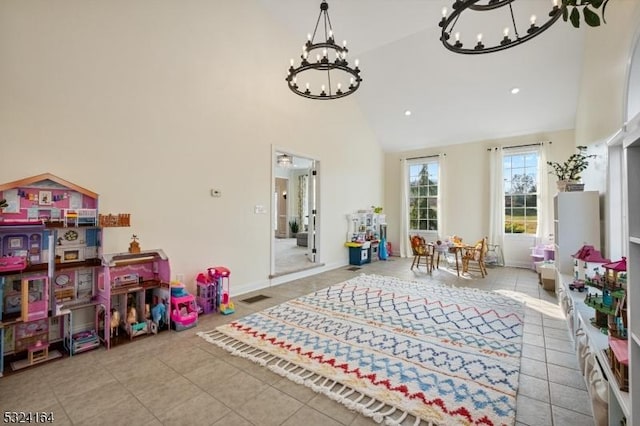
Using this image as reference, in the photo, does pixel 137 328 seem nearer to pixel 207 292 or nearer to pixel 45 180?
pixel 207 292

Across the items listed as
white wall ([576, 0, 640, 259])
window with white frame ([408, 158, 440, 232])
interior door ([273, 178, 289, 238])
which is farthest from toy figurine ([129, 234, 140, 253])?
interior door ([273, 178, 289, 238])

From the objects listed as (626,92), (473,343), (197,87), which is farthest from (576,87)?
(197,87)

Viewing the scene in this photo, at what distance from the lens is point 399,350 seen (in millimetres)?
2602

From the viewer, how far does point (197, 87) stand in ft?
12.5

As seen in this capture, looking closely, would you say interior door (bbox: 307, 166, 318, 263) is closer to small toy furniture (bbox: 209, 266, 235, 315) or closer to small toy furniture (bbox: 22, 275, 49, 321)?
small toy furniture (bbox: 209, 266, 235, 315)

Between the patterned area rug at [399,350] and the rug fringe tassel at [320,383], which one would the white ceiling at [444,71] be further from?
the rug fringe tassel at [320,383]

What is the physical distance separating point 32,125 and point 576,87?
312 inches

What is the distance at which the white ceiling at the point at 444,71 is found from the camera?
14.8ft

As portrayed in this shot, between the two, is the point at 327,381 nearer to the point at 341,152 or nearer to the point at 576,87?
the point at 341,152

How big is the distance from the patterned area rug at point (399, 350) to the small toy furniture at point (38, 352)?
133 cm

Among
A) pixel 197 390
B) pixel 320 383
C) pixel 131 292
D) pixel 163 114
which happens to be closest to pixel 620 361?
pixel 320 383

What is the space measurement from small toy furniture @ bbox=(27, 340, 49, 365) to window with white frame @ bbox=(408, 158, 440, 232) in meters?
7.63

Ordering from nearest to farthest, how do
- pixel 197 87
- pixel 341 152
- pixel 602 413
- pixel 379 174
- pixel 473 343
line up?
1. pixel 602 413
2. pixel 473 343
3. pixel 197 87
4. pixel 341 152
5. pixel 379 174

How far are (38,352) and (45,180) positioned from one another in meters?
1.52
